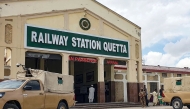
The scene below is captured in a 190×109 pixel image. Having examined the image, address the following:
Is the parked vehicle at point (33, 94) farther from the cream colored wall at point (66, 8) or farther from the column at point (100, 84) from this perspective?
the column at point (100, 84)

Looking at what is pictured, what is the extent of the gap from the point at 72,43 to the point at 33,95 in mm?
11734

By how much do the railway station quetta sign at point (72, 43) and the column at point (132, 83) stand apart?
1005 millimetres

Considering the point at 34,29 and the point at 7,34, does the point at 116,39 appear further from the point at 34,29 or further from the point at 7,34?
the point at 7,34

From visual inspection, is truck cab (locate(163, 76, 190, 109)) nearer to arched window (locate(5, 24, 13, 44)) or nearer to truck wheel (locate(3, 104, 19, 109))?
truck wheel (locate(3, 104, 19, 109))

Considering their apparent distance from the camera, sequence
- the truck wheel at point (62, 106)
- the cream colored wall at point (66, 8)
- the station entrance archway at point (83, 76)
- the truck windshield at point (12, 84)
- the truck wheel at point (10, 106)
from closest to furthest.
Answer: the truck wheel at point (10, 106), the truck windshield at point (12, 84), the truck wheel at point (62, 106), the cream colored wall at point (66, 8), the station entrance archway at point (83, 76)

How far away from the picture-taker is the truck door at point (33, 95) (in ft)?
41.1

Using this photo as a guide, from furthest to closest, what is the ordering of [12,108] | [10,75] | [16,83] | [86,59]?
[86,59]
[10,75]
[16,83]
[12,108]

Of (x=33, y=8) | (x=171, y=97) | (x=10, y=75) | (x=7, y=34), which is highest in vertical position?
(x=33, y=8)

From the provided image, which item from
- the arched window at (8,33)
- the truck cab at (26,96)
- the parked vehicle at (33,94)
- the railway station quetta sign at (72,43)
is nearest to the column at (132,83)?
the railway station quetta sign at (72,43)

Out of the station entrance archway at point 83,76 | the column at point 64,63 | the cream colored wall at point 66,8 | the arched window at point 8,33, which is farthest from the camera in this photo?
the station entrance archway at point 83,76

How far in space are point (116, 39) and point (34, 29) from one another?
8.04 m

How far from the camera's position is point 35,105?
12992 millimetres

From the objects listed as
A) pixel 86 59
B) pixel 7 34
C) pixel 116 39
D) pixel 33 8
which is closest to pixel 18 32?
pixel 7 34

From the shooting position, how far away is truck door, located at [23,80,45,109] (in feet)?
41.1
